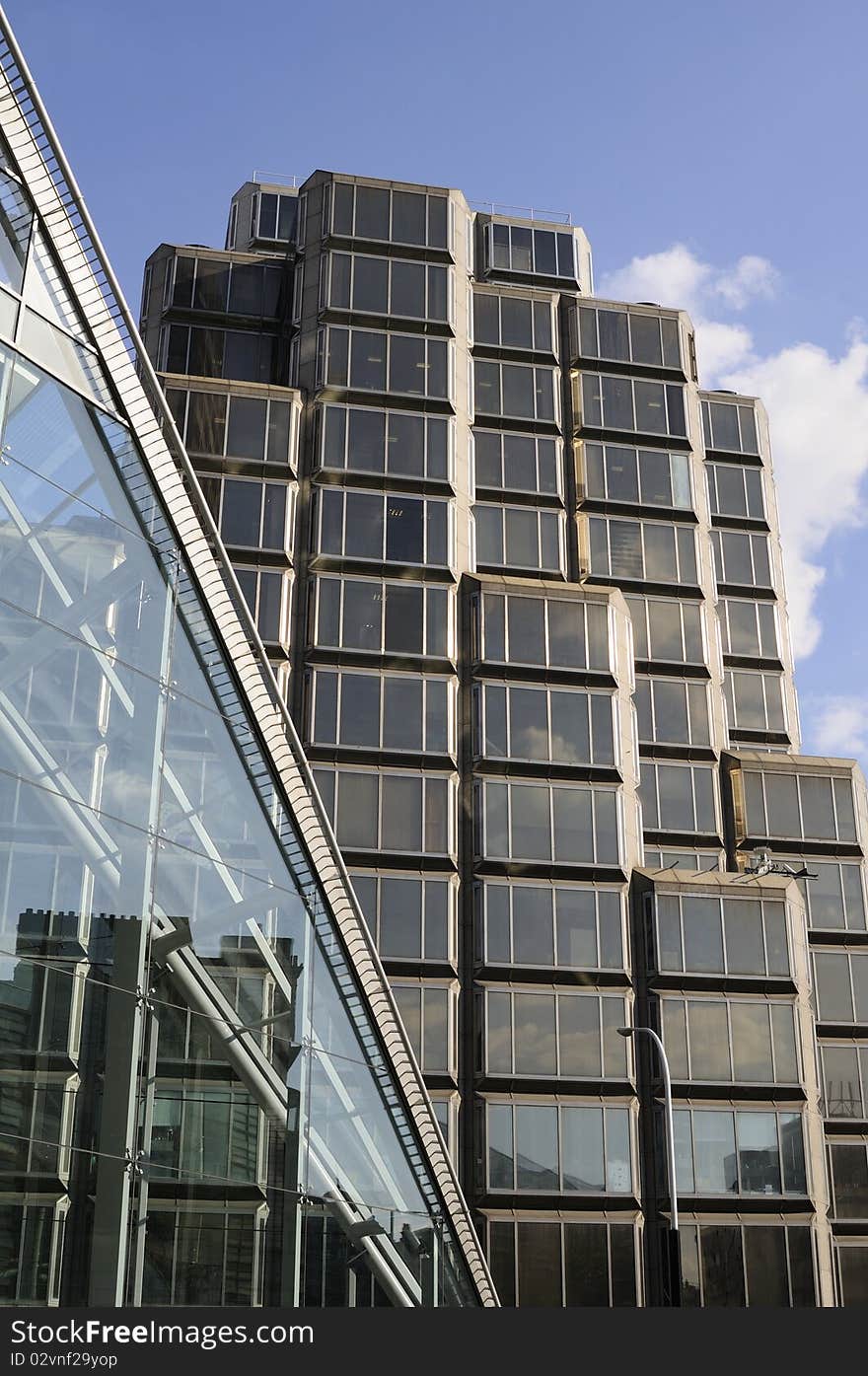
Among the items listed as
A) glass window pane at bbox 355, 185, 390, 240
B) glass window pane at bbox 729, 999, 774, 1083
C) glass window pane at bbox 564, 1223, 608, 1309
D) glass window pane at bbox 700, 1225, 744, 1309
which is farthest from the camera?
glass window pane at bbox 355, 185, 390, 240

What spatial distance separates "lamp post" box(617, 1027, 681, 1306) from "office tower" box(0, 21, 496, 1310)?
36.4ft

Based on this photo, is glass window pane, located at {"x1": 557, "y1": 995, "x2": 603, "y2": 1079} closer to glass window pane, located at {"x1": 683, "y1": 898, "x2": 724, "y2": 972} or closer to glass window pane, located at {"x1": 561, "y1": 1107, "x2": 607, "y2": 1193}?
glass window pane, located at {"x1": 561, "y1": 1107, "x2": 607, "y2": 1193}

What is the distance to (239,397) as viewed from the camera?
179ft

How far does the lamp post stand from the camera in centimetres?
3394

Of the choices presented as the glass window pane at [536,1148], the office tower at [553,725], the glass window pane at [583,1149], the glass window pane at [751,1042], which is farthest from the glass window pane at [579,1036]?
the glass window pane at [751,1042]

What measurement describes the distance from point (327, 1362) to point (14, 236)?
1513 cm

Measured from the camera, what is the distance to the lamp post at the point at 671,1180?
3394cm

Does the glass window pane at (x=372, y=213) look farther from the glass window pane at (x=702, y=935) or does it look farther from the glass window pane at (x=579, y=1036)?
the glass window pane at (x=579, y=1036)

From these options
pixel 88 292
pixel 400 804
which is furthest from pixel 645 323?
pixel 88 292

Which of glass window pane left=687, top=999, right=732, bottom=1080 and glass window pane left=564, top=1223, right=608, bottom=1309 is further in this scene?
glass window pane left=687, top=999, right=732, bottom=1080

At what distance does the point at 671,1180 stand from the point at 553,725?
15653mm

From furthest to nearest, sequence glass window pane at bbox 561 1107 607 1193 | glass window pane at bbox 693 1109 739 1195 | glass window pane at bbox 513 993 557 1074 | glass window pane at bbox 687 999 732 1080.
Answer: glass window pane at bbox 687 999 732 1080 → glass window pane at bbox 513 993 557 1074 → glass window pane at bbox 693 1109 739 1195 → glass window pane at bbox 561 1107 607 1193

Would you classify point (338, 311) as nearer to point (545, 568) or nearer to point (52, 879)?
point (545, 568)

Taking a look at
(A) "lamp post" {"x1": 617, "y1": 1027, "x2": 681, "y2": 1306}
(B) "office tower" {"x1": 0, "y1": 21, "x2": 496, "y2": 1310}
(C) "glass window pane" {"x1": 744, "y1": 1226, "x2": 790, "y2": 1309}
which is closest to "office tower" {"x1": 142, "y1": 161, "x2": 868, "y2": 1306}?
(C) "glass window pane" {"x1": 744, "y1": 1226, "x2": 790, "y2": 1309}
